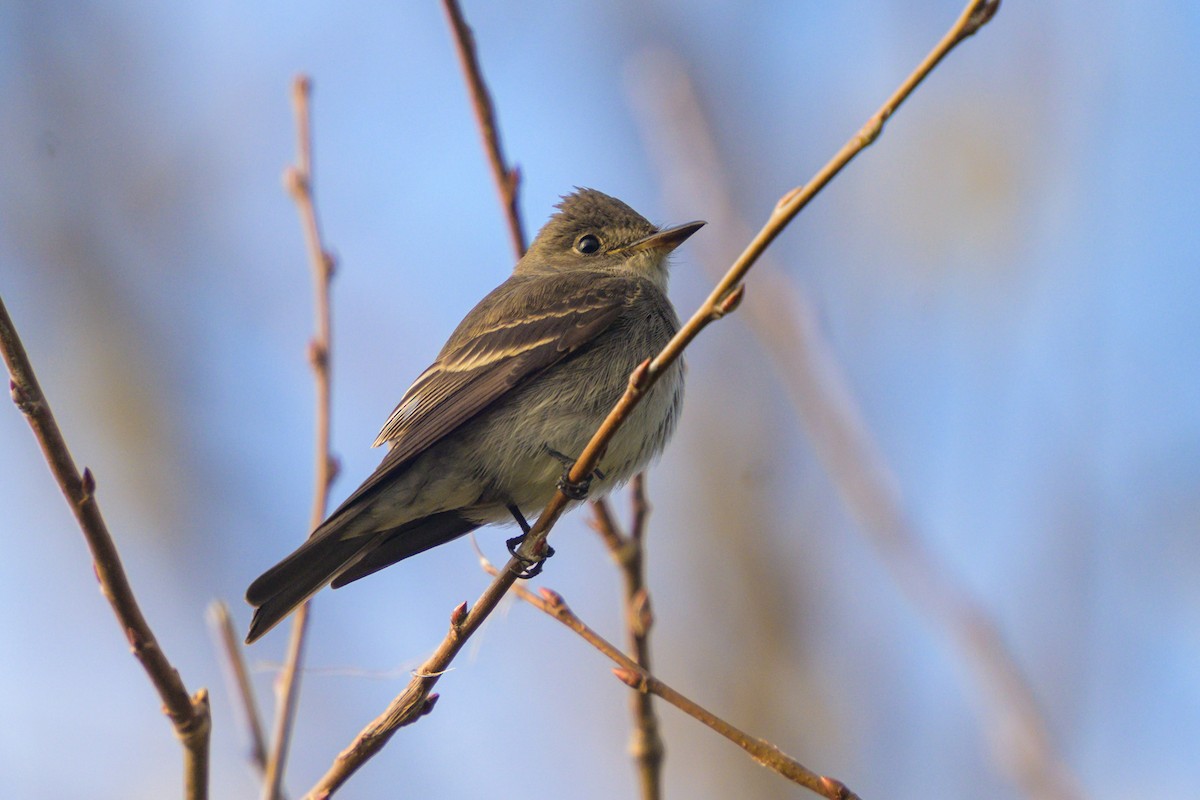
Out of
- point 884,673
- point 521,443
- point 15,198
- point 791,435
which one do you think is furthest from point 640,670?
point 15,198

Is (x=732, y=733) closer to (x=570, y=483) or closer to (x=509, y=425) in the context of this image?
(x=570, y=483)

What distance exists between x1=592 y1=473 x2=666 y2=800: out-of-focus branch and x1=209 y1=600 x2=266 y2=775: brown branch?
1.14 meters

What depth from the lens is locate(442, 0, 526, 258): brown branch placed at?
3.99m

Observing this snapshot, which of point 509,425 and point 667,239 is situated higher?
point 667,239

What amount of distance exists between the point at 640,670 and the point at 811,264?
625 cm

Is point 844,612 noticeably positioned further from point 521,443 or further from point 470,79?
point 470,79

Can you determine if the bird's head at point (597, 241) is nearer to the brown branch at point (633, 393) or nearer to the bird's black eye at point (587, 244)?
the bird's black eye at point (587, 244)

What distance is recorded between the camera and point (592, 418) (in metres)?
5.01

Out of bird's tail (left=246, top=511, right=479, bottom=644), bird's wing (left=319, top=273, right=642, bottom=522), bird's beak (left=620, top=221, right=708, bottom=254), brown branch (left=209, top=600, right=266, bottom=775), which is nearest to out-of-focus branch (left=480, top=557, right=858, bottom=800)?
brown branch (left=209, top=600, right=266, bottom=775)

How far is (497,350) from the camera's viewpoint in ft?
A: 17.8

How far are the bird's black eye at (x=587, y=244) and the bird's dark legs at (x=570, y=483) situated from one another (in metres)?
1.77

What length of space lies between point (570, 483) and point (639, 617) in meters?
0.55

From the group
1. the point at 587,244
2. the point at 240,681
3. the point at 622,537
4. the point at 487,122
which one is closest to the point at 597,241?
the point at 587,244

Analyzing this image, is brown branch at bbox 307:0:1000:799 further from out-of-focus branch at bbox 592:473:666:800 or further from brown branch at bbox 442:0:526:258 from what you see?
brown branch at bbox 442:0:526:258
